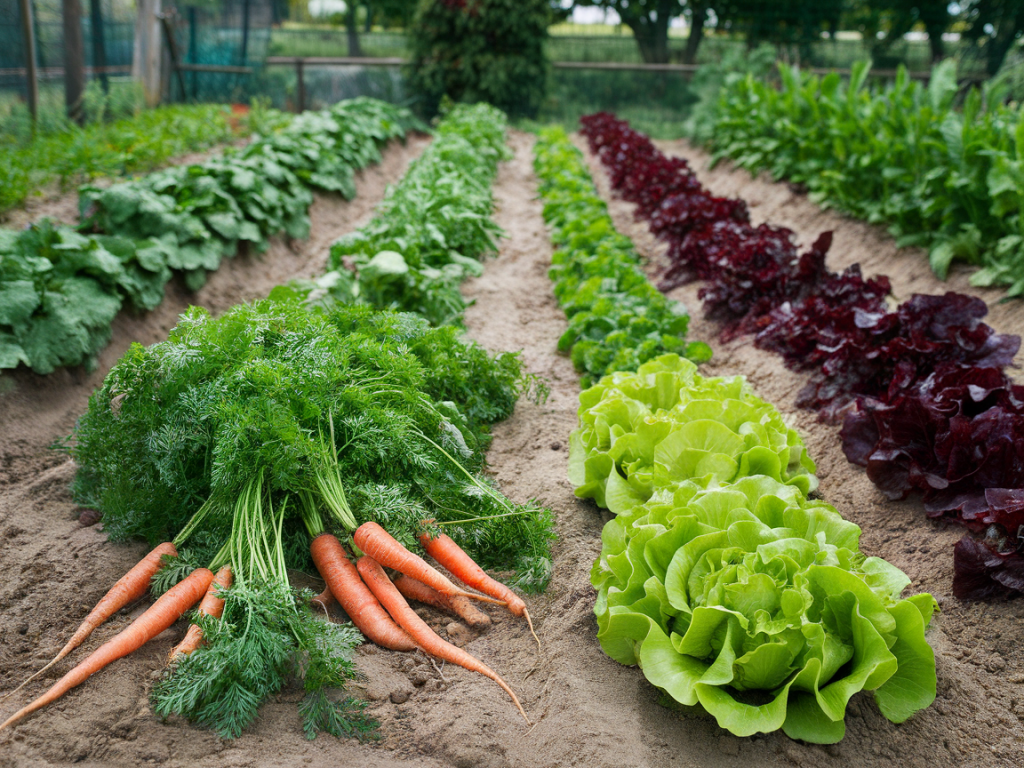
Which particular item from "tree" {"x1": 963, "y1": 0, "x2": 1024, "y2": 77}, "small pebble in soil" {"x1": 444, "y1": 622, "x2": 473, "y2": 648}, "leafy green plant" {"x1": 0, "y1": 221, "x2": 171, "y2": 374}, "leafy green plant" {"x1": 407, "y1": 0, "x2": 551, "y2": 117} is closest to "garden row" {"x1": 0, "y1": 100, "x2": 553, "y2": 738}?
"small pebble in soil" {"x1": 444, "y1": 622, "x2": 473, "y2": 648}

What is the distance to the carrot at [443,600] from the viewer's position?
2592 mm

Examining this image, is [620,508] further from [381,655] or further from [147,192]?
[147,192]

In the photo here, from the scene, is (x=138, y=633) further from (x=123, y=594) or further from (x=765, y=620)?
(x=765, y=620)

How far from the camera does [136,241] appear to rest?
16.7 feet

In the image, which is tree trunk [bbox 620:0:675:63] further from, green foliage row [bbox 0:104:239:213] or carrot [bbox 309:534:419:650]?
carrot [bbox 309:534:419:650]

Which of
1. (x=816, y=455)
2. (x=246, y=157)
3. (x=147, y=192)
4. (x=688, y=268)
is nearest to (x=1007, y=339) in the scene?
(x=816, y=455)

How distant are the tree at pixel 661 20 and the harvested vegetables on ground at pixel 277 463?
21.6 m

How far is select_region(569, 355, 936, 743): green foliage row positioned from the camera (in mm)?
1942

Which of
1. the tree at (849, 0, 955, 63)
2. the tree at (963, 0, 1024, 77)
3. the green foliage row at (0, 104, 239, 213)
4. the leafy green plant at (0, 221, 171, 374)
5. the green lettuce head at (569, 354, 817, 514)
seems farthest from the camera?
the tree at (849, 0, 955, 63)

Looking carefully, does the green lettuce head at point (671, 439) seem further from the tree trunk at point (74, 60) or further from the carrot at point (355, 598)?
the tree trunk at point (74, 60)

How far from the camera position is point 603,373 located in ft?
14.1

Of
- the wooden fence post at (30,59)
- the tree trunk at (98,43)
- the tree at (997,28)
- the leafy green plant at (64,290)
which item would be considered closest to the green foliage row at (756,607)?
the leafy green plant at (64,290)

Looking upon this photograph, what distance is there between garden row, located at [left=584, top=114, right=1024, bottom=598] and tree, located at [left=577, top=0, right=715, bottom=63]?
1782 centimetres

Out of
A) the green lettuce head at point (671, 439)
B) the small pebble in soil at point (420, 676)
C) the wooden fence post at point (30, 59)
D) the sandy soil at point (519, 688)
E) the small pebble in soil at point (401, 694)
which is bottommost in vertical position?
the small pebble in soil at point (420, 676)
